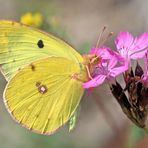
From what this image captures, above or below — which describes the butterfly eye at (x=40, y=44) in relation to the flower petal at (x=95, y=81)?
above

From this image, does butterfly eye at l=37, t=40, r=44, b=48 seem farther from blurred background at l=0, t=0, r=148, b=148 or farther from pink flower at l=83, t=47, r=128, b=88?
blurred background at l=0, t=0, r=148, b=148

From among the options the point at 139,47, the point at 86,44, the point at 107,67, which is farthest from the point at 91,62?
the point at 86,44

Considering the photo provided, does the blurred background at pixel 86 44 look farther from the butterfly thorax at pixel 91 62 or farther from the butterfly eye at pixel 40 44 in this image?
the butterfly eye at pixel 40 44

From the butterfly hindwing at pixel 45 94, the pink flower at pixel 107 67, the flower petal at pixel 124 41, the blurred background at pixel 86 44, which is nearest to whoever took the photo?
the pink flower at pixel 107 67

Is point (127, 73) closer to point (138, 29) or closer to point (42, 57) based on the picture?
point (42, 57)

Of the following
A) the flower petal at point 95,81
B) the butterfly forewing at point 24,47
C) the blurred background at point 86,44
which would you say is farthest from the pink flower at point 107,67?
the blurred background at point 86,44

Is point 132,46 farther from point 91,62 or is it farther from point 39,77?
point 39,77
